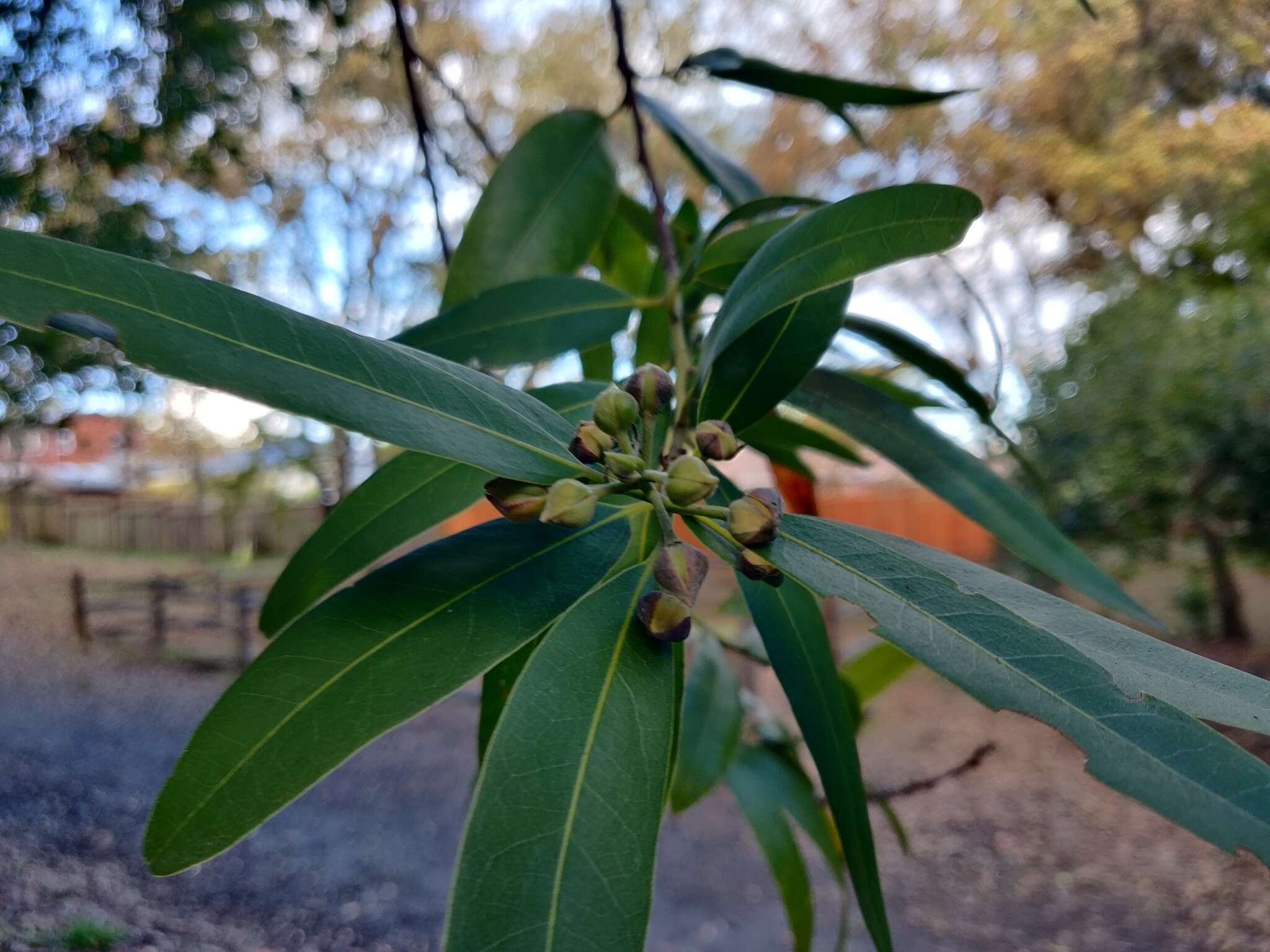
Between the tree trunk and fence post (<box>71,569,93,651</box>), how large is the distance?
273cm

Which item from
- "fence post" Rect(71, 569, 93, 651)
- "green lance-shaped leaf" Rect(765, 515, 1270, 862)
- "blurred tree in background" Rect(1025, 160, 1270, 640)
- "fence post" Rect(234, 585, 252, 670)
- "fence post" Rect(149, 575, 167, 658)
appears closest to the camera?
"green lance-shaped leaf" Rect(765, 515, 1270, 862)

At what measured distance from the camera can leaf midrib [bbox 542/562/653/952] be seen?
231 millimetres

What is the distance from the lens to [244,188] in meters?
1.37

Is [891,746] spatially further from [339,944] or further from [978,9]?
[339,944]

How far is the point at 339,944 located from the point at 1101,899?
3.98 ft

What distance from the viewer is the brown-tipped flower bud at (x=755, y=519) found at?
27cm

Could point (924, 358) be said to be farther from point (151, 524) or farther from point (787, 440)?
point (151, 524)

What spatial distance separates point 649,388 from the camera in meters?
0.33

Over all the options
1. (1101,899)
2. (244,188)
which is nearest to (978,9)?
(244,188)

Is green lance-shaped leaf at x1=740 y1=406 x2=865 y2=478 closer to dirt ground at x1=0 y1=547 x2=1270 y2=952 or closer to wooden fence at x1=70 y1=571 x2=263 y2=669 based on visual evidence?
dirt ground at x1=0 y1=547 x2=1270 y2=952

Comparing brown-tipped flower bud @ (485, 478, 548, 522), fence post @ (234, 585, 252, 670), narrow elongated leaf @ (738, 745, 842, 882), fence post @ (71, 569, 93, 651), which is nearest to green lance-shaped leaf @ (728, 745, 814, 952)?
narrow elongated leaf @ (738, 745, 842, 882)

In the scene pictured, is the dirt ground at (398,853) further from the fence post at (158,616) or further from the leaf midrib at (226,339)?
the leaf midrib at (226,339)

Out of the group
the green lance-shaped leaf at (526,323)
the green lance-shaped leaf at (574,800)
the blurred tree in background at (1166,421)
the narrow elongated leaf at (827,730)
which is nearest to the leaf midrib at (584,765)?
the green lance-shaped leaf at (574,800)

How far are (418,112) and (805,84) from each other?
33cm
